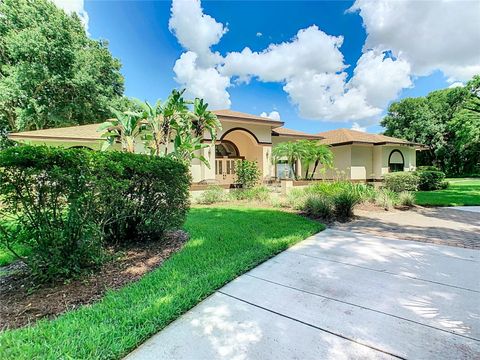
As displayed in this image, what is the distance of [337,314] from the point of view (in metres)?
2.96

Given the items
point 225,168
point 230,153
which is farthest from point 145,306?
point 230,153

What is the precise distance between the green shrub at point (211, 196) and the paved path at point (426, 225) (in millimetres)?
6814

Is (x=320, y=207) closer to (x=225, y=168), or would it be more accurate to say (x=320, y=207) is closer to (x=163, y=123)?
(x=163, y=123)

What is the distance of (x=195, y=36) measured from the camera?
1402 centimetres

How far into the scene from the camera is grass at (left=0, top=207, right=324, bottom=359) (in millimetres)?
2365

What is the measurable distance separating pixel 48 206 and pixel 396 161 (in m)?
26.8

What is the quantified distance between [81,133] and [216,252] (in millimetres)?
16256

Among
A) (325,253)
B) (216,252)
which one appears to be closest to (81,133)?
(216,252)

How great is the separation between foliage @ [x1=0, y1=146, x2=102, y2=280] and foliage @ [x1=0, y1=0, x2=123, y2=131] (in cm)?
2242

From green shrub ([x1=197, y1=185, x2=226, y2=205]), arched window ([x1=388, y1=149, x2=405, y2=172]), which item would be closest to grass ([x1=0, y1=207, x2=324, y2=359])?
green shrub ([x1=197, y1=185, x2=226, y2=205])

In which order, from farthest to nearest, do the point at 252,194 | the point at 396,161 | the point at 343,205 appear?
the point at 396,161, the point at 252,194, the point at 343,205

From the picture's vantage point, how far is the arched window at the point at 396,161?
23.2 m

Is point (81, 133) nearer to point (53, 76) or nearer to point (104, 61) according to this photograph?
point (53, 76)

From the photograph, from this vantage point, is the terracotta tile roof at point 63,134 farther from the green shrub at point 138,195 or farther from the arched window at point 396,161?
the arched window at point 396,161
